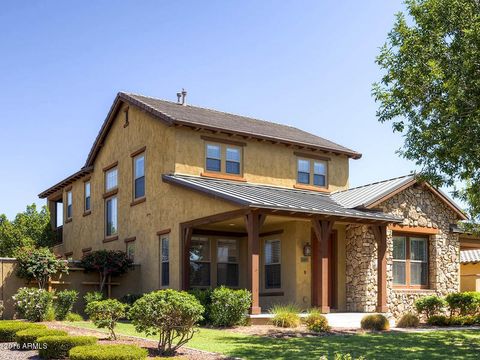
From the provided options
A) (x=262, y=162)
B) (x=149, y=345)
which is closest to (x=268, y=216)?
(x=262, y=162)

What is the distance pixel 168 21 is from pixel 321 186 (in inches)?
445

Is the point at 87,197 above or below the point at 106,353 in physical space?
above

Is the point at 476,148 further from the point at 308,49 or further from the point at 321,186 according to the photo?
the point at 321,186

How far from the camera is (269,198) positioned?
65.9ft

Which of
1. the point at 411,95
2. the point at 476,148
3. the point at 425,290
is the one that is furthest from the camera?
the point at 425,290

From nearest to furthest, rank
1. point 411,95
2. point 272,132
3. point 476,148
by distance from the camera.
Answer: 1. point 476,148
2. point 411,95
3. point 272,132

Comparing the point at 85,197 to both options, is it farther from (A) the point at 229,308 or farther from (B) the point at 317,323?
(B) the point at 317,323

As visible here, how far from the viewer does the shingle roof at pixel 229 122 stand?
23.7 m

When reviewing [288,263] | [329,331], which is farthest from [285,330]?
[288,263]

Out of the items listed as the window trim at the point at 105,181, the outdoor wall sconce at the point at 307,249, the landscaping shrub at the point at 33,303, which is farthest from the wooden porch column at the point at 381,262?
the window trim at the point at 105,181

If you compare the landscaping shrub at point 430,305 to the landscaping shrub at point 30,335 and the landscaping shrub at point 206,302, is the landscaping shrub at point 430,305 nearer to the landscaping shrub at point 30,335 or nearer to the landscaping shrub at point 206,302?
the landscaping shrub at point 206,302

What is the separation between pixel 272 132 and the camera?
86.5 ft

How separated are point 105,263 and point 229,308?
7.21 metres

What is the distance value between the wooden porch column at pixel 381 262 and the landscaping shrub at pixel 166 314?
426 inches
